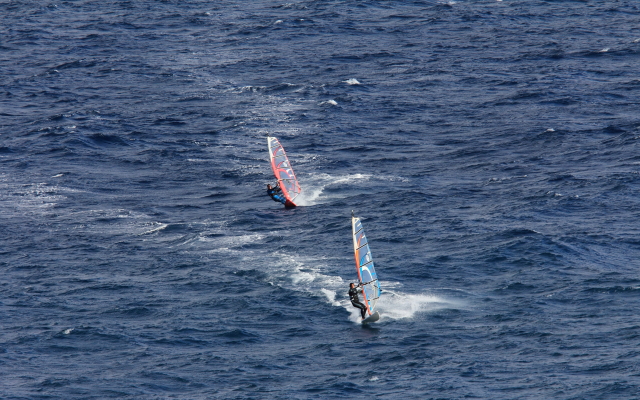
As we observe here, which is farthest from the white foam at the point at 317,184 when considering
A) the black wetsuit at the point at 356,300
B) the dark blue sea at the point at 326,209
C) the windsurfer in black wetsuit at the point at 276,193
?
the black wetsuit at the point at 356,300

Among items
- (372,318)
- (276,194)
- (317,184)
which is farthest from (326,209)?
(372,318)

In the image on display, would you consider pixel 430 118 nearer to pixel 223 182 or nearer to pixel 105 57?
pixel 223 182

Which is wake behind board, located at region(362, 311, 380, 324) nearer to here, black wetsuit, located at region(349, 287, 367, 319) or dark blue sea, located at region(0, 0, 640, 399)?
black wetsuit, located at region(349, 287, 367, 319)

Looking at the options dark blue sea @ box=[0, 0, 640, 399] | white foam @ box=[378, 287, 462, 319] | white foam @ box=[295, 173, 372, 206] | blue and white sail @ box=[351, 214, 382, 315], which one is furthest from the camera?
white foam @ box=[295, 173, 372, 206]

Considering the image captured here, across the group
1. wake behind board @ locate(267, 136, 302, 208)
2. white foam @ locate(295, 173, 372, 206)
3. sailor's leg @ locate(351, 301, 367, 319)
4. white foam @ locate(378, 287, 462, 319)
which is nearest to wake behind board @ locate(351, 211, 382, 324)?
sailor's leg @ locate(351, 301, 367, 319)

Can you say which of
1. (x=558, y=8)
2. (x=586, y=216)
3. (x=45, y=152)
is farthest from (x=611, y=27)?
(x=45, y=152)

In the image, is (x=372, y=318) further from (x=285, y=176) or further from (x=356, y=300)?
(x=285, y=176)

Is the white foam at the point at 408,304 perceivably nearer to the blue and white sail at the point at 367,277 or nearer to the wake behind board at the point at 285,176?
the blue and white sail at the point at 367,277
